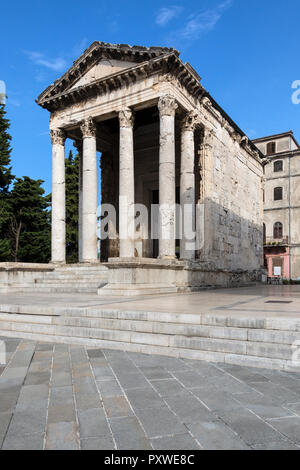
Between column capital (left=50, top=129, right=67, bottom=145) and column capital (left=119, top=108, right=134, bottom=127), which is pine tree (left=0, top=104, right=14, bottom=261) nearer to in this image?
column capital (left=50, top=129, right=67, bottom=145)

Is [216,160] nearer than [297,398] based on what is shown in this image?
No

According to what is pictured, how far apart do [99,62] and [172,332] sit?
50.3 ft

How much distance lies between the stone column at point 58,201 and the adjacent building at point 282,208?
26338mm

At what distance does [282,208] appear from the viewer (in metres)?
38.7

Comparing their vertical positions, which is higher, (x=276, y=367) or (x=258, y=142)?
(x=258, y=142)

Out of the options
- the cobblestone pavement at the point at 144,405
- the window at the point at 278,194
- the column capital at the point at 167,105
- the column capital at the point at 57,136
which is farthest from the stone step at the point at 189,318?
the window at the point at 278,194

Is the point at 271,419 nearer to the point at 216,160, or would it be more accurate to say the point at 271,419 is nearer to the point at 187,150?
the point at 187,150

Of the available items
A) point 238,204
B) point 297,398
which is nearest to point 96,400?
point 297,398

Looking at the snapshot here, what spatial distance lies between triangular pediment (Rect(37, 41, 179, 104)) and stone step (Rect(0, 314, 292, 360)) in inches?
483

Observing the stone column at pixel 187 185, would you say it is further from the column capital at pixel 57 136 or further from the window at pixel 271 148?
the window at pixel 271 148

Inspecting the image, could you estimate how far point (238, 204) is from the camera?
73.4 feet

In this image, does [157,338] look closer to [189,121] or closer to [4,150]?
[189,121]

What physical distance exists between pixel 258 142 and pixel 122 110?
28.9m

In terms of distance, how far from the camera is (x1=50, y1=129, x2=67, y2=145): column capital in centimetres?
1841
